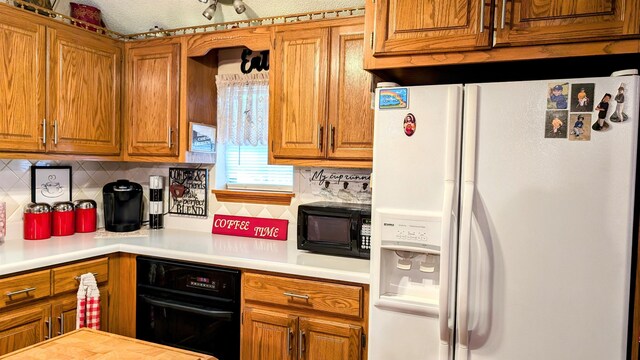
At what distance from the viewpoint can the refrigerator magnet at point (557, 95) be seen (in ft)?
4.78

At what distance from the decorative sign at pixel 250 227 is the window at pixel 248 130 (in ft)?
0.71

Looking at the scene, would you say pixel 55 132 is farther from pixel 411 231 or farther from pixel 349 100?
pixel 411 231

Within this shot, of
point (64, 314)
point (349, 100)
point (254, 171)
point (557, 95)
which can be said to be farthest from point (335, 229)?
point (64, 314)

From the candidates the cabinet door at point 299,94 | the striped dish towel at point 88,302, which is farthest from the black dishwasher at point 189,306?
the cabinet door at point 299,94

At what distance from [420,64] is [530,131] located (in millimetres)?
496

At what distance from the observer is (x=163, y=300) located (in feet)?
7.77

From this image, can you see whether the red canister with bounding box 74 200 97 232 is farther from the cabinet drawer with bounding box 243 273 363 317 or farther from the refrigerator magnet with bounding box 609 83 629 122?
the refrigerator magnet with bounding box 609 83 629 122

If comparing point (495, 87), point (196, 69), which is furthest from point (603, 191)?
point (196, 69)

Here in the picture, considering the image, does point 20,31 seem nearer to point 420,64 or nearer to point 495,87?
point 420,64

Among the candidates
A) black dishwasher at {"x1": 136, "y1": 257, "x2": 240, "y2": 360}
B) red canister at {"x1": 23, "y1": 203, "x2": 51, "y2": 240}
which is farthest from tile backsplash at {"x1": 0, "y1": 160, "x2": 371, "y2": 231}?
black dishwasher at {"x1": 136, "y1": 257, "x2": 240, "y2": 360}

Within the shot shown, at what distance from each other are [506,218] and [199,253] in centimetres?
149

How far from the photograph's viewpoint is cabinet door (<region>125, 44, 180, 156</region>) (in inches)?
107

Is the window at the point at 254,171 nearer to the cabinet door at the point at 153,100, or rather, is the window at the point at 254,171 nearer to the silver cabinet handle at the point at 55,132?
the cabinet door at the point at 153,100

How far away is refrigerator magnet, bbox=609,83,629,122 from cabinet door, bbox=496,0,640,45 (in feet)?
0.74
